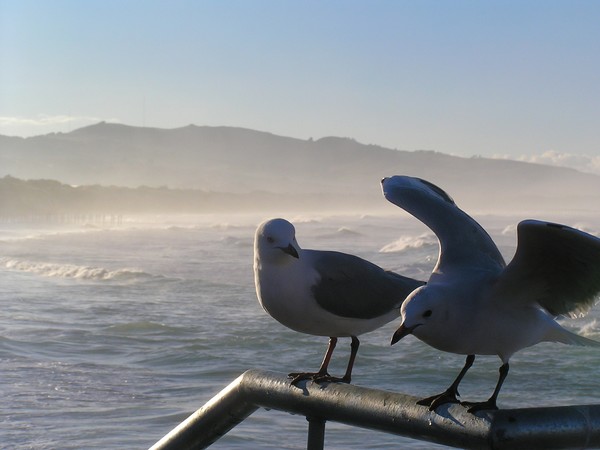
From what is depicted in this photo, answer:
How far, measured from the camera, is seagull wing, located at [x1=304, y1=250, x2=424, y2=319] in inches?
111

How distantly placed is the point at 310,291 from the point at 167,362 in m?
9.67

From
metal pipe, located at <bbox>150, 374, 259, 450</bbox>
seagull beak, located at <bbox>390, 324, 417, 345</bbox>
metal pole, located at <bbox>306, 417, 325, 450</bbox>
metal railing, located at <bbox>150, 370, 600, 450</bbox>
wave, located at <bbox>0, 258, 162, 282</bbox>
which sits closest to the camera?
metal railing, located at <bbox>150, 370, 600, 450</bbox>

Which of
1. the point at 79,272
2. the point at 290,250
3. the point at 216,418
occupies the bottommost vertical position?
the point at 79,272

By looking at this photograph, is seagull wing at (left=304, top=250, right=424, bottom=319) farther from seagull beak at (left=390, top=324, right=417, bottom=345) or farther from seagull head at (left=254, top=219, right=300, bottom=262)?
seagull beak at (left=390, top=324, right=417, bottom=345)

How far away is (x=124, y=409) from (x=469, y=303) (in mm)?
6952

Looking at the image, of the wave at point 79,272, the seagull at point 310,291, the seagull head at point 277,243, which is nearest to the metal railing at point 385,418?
the seagull at point 310,291

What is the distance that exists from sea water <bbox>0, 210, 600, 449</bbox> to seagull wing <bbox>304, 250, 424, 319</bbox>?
448cm

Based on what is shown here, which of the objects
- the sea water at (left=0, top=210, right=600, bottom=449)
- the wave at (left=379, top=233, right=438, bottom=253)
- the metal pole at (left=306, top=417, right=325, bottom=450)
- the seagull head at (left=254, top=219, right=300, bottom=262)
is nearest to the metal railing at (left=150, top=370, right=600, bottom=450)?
the metal pole at (left=306, top=417, right=325, bottom=450)

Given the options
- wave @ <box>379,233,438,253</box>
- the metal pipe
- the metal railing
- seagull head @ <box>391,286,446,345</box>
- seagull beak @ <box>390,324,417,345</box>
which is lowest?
wave @ <box>379,233,438,253</box>

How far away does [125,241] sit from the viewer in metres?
43.4

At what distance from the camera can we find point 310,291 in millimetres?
2738

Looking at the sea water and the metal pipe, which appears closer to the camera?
the metal pipe

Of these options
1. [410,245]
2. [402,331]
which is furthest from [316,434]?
[410,245]

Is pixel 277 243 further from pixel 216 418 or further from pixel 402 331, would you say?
pixel 216 418
